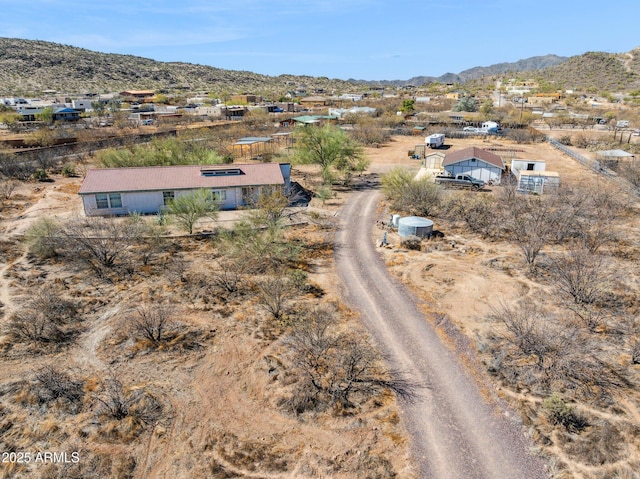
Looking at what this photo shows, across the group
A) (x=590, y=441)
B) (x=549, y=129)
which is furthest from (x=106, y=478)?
(x=549, y=129)

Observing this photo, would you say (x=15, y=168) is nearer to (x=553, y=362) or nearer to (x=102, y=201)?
(x=102, y=201)

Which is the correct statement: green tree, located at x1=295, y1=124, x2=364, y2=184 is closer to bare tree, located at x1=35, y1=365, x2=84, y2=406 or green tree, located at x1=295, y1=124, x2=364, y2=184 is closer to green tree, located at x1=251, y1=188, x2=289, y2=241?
green tree, located at x1=251, y1=188, x2=289, y2=241

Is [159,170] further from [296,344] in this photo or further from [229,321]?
[296,344]

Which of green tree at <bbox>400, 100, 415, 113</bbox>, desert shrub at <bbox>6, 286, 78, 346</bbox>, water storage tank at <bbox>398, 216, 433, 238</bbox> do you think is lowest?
desert shrub at <bbox>6, 286, 78, 346</bbox>

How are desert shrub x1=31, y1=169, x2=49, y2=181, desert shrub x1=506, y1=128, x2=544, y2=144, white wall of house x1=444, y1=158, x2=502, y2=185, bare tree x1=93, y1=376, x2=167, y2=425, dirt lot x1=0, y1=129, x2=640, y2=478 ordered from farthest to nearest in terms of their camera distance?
desert shrub x1=506, y1=128, x2=544, y2=144 < desert shrub x1=31, y1=169, x2=49, y2=181 < white wall of house x1=444, y1=158, x2=502, y2=185 < bare tree x1=93, y1=376, x2=167, y2=425 < dirt lot x1=0, y1=129, x2=640, y2=478

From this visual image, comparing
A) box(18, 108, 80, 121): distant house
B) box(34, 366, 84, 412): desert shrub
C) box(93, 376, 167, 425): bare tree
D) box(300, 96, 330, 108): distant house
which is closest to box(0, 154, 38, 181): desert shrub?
box(34, 366, 84, 412): desert shrub

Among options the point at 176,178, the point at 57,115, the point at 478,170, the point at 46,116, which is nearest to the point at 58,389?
the point at 176,178
